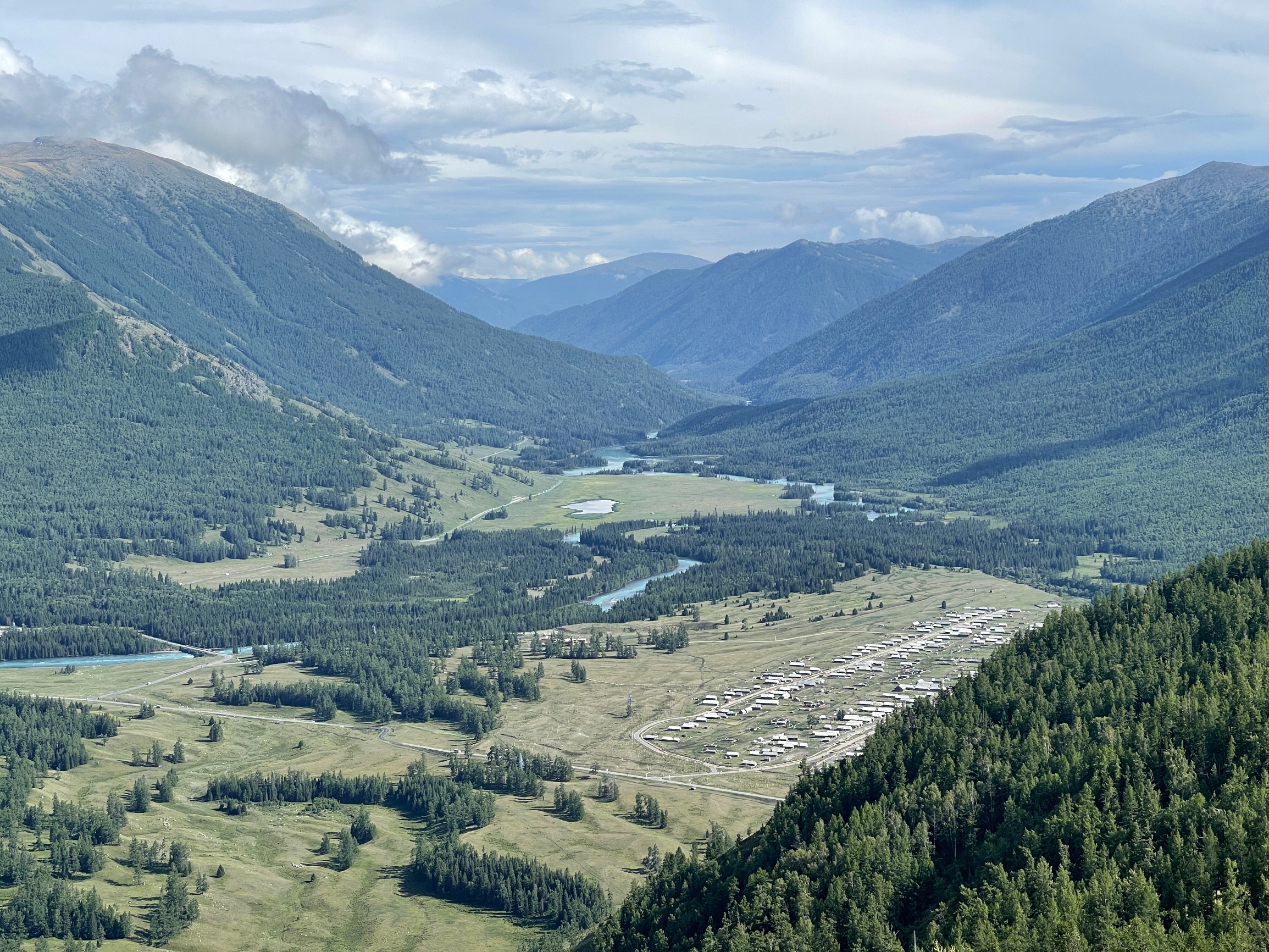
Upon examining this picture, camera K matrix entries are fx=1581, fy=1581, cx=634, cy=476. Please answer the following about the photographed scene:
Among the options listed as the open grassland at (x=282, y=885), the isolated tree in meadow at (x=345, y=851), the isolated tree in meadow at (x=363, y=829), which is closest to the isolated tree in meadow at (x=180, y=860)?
the open grassland at (x=282, y=885)

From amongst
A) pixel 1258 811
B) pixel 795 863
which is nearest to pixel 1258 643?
pixel 1258 811

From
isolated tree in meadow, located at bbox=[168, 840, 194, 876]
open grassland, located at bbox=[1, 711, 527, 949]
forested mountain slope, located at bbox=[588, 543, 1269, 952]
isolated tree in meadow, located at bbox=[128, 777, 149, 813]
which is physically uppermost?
forested mountain slope, located at bbox=[588, 543, 1269, 952]

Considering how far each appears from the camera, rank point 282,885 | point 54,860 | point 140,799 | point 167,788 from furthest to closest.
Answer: point 167,788
point 140,799
point 282,885
point 54,860

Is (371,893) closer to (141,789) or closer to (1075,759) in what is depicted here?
(141,789)

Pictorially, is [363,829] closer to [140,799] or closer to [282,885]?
[282,885]

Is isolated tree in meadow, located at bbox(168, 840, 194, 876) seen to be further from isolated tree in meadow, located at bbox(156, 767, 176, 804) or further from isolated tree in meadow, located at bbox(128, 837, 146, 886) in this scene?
isolated tree in meadow, located at bbox(156, 767, 176, 804)

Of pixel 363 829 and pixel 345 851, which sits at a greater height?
pixel 363 829

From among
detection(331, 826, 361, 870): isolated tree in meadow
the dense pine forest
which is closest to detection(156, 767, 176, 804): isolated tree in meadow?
the dense pine forest

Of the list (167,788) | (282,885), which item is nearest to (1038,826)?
(282,885)

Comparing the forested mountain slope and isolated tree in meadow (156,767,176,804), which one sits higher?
the forested mountain slope
